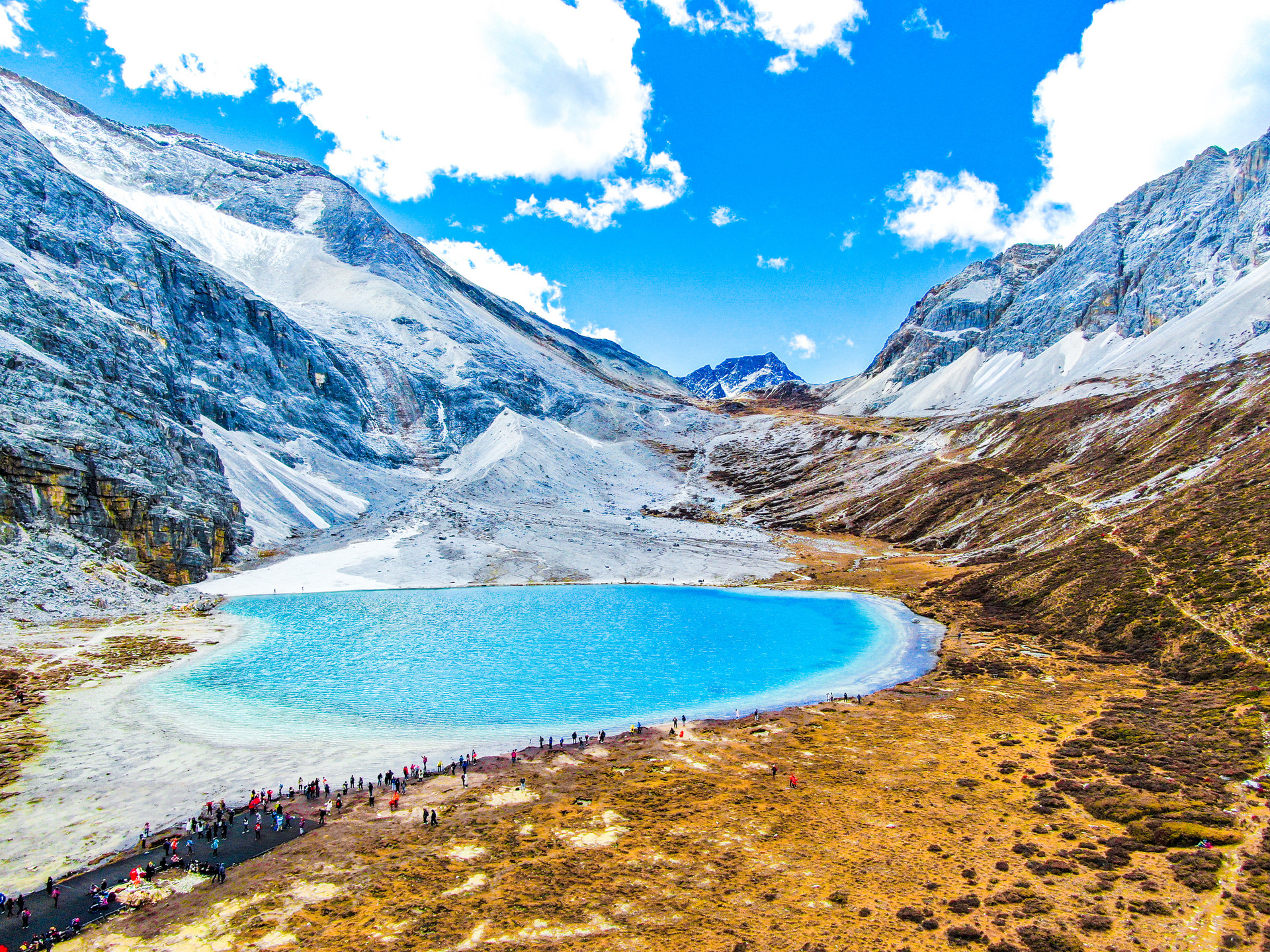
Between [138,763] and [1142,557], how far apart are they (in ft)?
296

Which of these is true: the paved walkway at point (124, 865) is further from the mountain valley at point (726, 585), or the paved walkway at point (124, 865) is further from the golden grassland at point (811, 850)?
the mountain valley at point (726, 585)

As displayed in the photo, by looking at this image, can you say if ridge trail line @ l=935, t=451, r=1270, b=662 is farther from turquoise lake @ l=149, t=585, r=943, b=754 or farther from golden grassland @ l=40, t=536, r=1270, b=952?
turquoise lake @ l=149, t=585, r=943, b=754

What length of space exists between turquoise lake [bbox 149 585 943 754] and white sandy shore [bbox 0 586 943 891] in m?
0.85

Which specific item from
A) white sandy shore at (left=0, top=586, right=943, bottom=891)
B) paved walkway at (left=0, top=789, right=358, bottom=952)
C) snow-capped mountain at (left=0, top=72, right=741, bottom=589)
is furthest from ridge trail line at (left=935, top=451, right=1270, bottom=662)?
snow-capped mountain at (left=0, top=72, right=741, bottom=589)

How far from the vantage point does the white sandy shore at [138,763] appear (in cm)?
2712

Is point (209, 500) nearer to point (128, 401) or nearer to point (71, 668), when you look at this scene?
point (128, 401)

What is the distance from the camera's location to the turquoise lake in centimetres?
4412

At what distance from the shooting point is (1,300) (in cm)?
8244

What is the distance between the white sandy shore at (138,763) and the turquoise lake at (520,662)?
850mm

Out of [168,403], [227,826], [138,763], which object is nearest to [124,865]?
[227,826]

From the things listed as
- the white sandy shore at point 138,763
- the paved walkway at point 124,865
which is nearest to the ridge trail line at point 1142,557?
the white sandy shore at point 138,763

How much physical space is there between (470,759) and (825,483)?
5702 inches

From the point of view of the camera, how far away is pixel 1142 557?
211 ft

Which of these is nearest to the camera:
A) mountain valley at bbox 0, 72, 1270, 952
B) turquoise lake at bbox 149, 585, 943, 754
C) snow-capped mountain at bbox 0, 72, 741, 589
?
mountain valley at bbox 0, 72, 1270, 952
